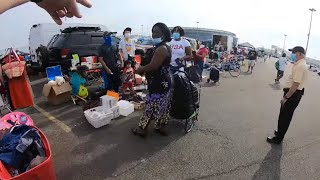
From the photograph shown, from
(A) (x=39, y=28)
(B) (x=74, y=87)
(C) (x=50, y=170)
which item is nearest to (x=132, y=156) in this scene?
(C) (x=50, y=170)

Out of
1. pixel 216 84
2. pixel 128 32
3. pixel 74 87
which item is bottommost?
pixel 216 84

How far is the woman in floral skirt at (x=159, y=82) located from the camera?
4.81 meters

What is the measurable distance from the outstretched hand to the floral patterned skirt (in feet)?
12.2

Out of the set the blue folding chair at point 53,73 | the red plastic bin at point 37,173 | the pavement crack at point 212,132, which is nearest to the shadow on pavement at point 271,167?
the pavement crack at point 212,132

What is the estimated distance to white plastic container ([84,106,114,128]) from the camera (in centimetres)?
559

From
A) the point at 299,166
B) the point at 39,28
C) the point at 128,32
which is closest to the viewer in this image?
the point at 299,166

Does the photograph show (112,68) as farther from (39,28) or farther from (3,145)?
(39,28)

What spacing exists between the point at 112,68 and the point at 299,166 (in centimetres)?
474

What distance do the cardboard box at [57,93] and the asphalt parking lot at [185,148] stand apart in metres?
0.21

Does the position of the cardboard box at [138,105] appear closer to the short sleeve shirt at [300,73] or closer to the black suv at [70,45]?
the black suv at [70,45]

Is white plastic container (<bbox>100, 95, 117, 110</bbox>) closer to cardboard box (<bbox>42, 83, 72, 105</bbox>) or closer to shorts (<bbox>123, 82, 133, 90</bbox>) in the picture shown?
cardboard box (<bbox>42, 83, 72, 105</bbox>)

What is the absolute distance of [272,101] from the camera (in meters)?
8.94

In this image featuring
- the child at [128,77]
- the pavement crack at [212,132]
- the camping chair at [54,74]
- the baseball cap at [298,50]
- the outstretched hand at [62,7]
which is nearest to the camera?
the outstretched hand at [62,7]

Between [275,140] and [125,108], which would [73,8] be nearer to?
[275,140]
